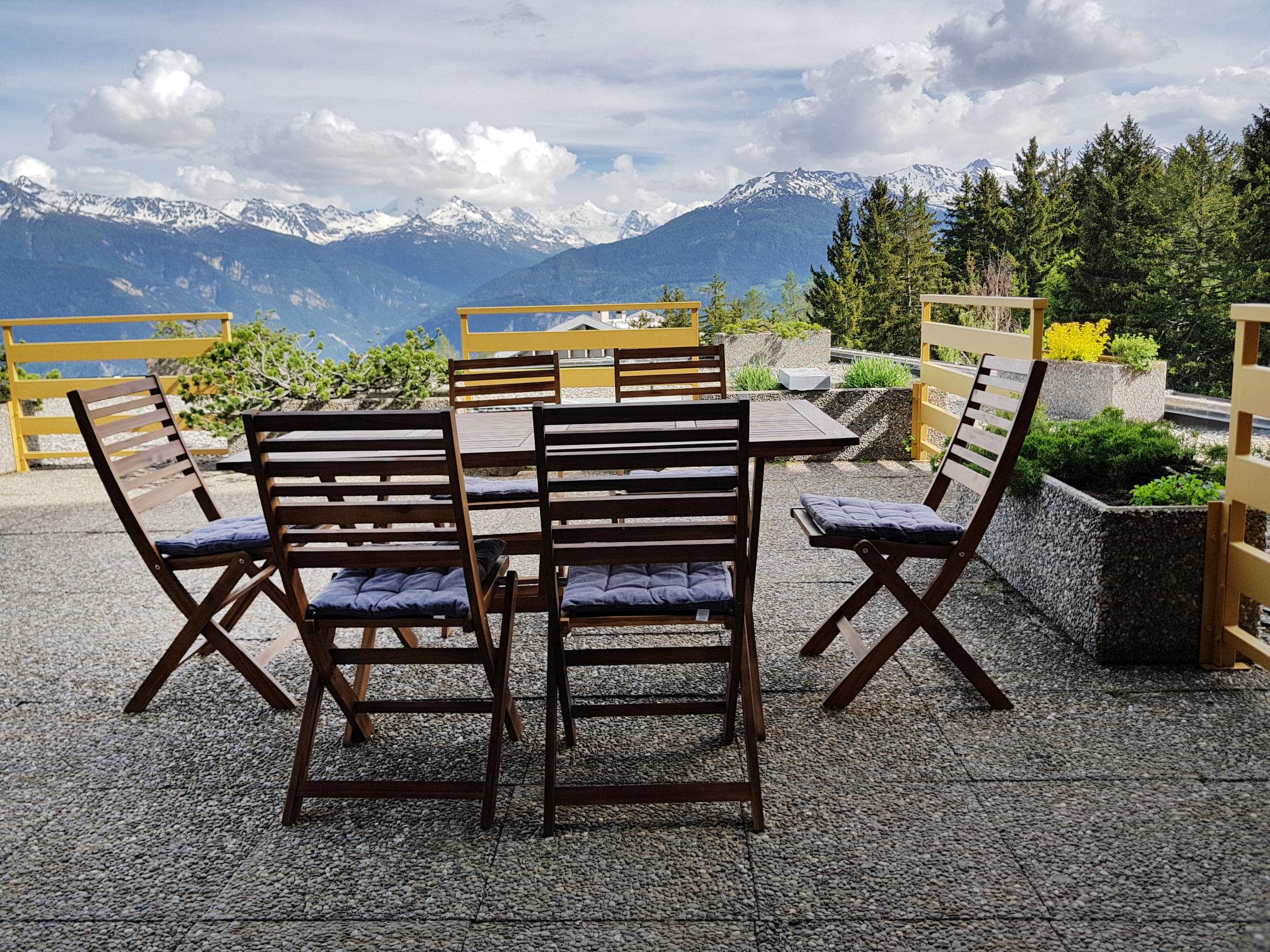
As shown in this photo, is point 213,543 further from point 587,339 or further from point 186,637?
point 587,339

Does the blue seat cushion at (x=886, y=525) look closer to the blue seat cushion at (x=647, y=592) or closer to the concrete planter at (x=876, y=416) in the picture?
the blue seat cushion at (x=647, y=592)

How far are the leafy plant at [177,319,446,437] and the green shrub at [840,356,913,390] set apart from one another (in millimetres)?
3000

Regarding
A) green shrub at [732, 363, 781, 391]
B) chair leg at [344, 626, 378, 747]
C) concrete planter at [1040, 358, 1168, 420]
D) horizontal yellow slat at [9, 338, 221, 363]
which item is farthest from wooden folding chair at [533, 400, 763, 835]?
concrete planter at [1040, 358, 1168, 420]

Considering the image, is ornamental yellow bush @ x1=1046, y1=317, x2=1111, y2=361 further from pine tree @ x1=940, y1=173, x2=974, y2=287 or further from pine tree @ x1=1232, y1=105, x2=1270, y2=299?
pine tree @ x1=940, y1=173, x2=974, y2=287

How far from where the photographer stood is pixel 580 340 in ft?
24.3

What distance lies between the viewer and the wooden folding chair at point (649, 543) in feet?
6.49

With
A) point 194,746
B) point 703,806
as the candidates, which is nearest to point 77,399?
point 194,746

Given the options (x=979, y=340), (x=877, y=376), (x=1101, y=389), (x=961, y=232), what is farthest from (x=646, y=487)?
(x=961, y=232)

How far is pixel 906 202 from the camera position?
5091 cm

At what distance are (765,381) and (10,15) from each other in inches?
4123

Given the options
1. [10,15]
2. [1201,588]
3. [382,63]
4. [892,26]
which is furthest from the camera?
[382,63]

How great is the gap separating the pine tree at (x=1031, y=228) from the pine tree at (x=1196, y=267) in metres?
7.38

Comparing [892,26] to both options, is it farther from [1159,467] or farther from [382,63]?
[382,63]

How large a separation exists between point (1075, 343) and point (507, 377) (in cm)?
767
